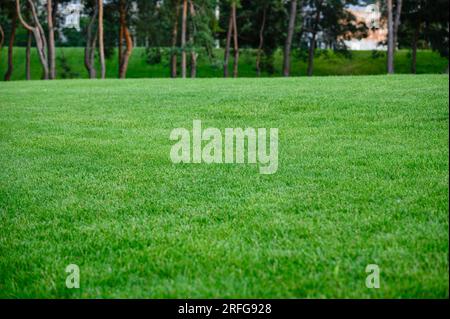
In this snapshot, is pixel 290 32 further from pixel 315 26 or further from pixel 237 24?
pixel 237 24

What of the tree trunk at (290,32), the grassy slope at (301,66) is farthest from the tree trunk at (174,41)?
the tree trunk at (290,32)

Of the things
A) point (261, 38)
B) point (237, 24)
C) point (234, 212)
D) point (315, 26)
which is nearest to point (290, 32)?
point (261, 38)


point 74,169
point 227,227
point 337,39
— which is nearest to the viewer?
point 227,227

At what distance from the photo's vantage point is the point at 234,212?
6.24m

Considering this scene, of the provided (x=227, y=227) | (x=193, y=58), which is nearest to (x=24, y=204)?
(x=227, y=227)

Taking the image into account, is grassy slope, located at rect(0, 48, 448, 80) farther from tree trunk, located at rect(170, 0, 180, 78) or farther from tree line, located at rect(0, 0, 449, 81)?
tree trunk, located at rect(170, 0, 180, 78)

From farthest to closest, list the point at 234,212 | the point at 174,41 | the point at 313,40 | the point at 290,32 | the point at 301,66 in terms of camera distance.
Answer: the point at 301,66 < the point at 313,40 < the point at 174,41 < the point at 290,32 < the point at 234,212

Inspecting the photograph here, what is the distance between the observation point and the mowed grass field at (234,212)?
444 cm

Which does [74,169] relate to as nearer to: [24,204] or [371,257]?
[24,204]

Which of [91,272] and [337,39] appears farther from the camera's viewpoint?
[337,39]
